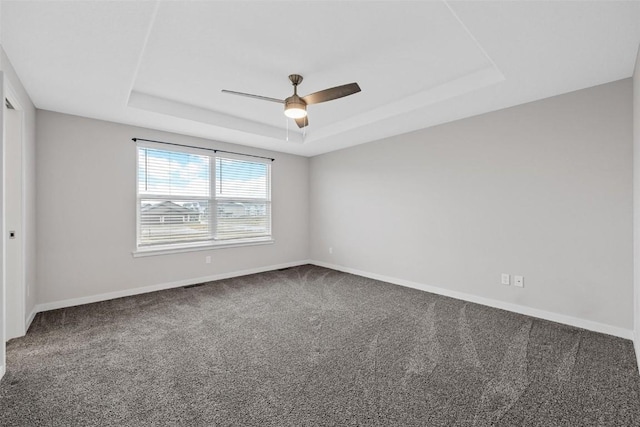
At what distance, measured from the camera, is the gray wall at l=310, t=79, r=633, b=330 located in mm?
2832

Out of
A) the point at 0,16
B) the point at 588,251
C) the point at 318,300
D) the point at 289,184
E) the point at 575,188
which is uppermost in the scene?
the point at 0,16

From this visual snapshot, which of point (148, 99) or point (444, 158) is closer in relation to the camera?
point (148, 99)

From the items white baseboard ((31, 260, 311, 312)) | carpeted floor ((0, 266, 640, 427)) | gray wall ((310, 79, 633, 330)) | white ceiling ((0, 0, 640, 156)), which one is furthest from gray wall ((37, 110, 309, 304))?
gray wall ((310, 79, 633, 330))

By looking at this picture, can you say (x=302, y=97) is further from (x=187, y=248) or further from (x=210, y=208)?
(x=187, y=248)

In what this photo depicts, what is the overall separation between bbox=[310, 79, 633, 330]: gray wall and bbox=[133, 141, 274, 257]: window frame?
1.83 metres

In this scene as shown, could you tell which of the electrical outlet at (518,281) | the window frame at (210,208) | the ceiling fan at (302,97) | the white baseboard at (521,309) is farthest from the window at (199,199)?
the electrical outlet at (518,281)

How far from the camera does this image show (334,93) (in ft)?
8.92

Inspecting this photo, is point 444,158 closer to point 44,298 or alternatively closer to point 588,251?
point 588,251

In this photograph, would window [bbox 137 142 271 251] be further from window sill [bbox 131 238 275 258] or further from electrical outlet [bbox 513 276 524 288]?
electrical outlet [bbox 513 276 524 288]

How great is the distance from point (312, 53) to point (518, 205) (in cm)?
284

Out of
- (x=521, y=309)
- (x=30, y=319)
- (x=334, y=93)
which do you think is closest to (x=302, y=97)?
(x=334, y=93)

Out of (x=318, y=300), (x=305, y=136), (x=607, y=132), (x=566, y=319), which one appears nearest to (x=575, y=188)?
(x=607, y=132)

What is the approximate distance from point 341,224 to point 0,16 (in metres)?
4.71

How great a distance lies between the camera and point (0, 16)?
6.09 feet
